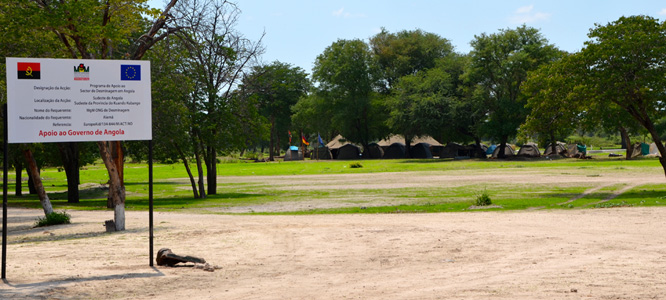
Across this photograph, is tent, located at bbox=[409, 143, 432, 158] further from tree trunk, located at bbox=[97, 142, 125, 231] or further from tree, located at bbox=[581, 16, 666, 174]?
tree trunk, located at bbox=[97, 142, 125, 231]

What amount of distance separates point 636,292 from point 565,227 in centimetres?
780

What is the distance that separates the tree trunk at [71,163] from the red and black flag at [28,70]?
2384 centimetres

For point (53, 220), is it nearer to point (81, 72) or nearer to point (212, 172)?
point (81, 72)

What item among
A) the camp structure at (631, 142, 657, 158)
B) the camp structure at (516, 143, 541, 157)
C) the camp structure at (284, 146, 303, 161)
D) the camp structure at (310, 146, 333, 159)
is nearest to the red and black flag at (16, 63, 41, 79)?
the camp structure at (631, 142, 657, 158)

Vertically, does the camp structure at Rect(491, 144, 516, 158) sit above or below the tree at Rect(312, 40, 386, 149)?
below

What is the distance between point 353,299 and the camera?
28.7 ft

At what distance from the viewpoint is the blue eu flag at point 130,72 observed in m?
11.8

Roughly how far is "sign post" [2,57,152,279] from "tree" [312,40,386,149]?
3002 inches

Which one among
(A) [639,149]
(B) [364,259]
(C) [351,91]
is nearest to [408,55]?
(C) [351,91]

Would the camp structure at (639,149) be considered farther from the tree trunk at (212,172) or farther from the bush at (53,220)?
the bush at (53,220)

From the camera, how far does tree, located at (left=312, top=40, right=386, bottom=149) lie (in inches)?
3494

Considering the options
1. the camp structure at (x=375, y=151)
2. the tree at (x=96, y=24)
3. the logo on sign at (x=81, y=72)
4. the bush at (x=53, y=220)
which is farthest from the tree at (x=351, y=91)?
the logo on sign at (x=81, y=72)

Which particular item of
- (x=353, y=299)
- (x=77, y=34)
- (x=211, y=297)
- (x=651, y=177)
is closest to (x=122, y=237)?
(x=77, y=34)

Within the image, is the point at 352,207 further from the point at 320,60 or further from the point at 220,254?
the point at 320,60
